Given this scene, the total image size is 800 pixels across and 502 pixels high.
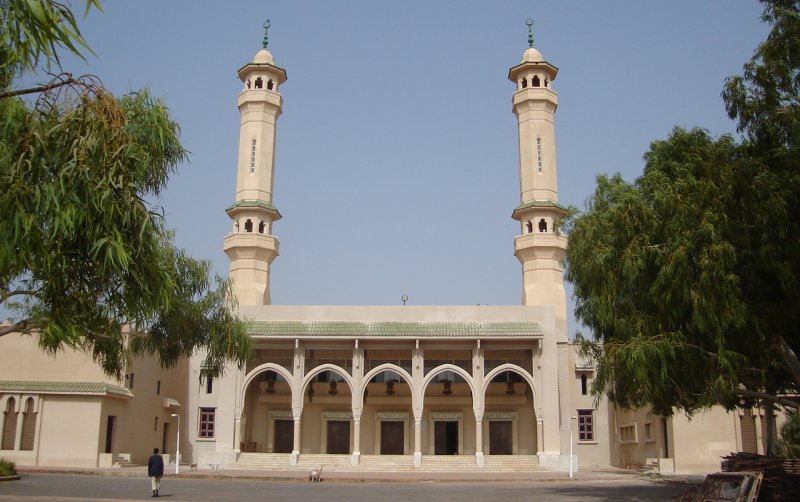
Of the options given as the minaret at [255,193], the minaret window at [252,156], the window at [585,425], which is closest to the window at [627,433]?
the window at [585,425]

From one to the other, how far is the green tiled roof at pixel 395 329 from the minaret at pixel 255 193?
175 inches

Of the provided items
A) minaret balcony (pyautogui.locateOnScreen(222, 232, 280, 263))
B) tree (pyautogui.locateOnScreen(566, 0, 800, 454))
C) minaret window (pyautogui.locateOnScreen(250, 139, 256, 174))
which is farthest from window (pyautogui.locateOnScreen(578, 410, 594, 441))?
minaret window (pyautogui.locateOnScreen(250, 139, 256, 174))

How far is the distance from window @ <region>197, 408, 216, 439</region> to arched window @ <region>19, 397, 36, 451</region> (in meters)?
7.05

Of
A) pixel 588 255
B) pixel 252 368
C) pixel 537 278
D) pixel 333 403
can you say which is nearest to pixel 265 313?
pixel 252 368

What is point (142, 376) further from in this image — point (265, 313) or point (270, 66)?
point (270, 66)

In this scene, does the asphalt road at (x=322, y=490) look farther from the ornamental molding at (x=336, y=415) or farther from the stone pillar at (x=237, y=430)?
the ornamental molding at (x=336, y=415)

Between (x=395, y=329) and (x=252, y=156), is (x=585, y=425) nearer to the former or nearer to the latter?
(x=395, y=329)

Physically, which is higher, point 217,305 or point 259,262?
point 259,262

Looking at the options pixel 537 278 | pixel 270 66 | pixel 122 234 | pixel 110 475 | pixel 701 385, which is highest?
pixel 270 66

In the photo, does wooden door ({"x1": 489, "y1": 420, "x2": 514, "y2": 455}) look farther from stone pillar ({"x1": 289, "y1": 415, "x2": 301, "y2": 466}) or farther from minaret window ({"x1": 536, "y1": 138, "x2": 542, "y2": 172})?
minaret window ({"x1": 536, "y1": 138, "x2": 542, "y2": 172})

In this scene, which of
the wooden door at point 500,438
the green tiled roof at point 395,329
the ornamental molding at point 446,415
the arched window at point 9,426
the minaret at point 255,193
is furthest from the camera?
the minaret at point 255,193

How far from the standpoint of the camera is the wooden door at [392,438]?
109 feet

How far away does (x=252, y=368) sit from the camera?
102 ft

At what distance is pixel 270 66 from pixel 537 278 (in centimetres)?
1656
